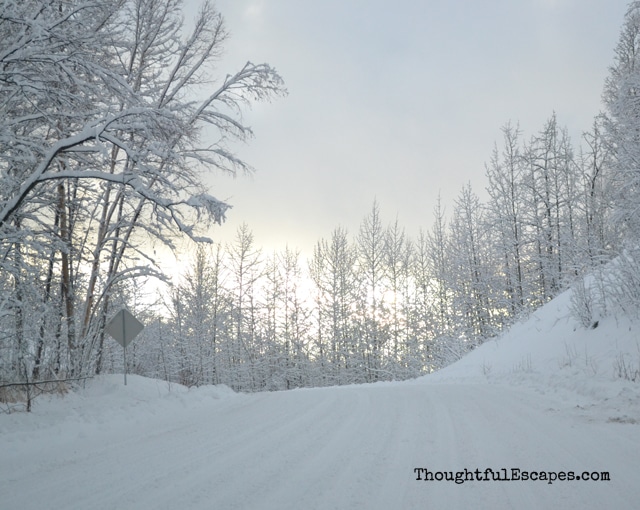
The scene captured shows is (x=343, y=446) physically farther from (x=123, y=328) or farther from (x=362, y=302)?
(x=362, y=302)

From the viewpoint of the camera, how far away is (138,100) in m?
7.39

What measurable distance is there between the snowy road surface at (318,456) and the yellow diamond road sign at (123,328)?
2475mm

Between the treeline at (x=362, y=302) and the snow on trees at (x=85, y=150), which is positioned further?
the treeline at (x=362, y=302)

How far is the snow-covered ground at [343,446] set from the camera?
11.0ft

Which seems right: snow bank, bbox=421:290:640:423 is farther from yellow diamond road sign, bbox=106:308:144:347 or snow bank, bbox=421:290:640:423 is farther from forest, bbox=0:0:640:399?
yellow diamond road sign, bbox=106:308:144:347

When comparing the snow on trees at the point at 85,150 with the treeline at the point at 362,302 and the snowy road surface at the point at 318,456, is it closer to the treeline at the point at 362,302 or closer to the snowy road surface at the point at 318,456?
the snowy road surface at the point at 318,456

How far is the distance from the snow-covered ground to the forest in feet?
7.03

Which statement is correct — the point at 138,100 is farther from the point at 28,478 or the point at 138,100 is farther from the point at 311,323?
the point at 311,323

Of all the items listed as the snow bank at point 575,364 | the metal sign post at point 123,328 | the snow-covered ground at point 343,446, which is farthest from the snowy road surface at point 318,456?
the metal sign post at point 123,328

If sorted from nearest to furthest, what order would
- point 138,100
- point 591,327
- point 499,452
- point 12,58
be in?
point 499,452 < point 12,58 < point 138,100 < point 591,327

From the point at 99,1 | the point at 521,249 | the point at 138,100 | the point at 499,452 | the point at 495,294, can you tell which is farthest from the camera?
the point at 495,294

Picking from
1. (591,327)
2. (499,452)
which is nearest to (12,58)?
(499,452)

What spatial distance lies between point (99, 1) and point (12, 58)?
1840 millimetres

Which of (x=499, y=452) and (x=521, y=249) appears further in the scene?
(x=521, y=249)
